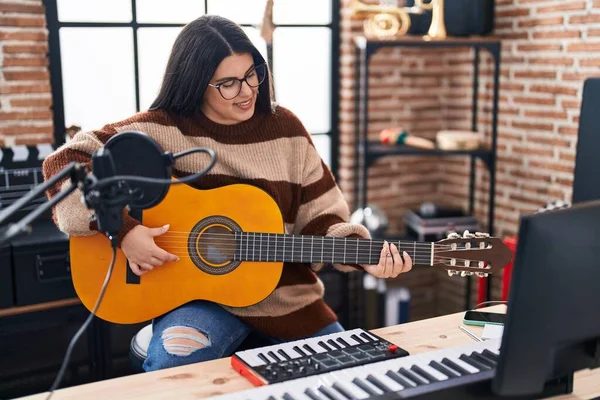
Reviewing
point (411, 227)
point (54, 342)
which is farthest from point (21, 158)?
point (411, 227)

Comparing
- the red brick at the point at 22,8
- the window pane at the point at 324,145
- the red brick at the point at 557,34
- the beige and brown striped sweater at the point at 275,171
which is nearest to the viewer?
the beige and brown striped sweater at the point at 275,171

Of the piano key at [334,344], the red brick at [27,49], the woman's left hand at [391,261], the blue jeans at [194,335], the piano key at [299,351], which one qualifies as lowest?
the blue jeans at [194,335]

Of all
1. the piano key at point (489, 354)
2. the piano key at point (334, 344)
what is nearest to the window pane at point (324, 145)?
the piano key at point (334, 344)

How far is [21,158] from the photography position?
2781mm

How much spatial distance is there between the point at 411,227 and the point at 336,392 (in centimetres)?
221

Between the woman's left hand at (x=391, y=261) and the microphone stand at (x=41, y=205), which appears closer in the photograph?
the microphone stand at (x=41, y=205)

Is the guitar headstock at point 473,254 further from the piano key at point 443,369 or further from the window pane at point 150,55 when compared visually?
the window pane at point 150,55

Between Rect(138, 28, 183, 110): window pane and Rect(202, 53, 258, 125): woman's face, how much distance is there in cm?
112

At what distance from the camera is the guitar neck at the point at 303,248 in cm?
197

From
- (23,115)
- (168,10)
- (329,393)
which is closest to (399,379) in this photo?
(329,393)

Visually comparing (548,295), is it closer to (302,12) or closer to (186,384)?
(186,384)

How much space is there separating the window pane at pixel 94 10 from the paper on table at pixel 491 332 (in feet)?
6.93

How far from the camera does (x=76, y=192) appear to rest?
194cm

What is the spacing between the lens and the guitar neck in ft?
6.48
